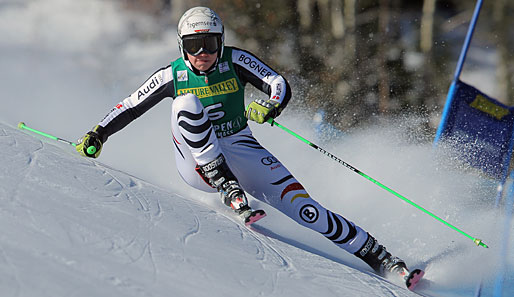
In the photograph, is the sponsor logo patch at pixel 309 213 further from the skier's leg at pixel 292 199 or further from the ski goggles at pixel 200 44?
the ski goggles at pixel 200 44

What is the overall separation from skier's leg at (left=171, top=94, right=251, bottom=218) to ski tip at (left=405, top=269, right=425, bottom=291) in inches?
34.1

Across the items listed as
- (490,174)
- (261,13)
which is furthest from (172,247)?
(261,13)

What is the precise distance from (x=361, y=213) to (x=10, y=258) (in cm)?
267

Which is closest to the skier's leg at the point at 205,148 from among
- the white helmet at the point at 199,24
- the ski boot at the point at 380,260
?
the white helmet at the point at 199,24

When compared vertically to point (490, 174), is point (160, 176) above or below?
below

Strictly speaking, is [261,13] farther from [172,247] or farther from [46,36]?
[172,247]

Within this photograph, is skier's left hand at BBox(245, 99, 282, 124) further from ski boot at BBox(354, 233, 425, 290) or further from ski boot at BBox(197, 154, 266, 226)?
ski boot at BBox(354, 233, 425, 290)

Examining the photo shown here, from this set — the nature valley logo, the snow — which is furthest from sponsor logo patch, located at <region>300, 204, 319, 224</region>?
the nature valley logo

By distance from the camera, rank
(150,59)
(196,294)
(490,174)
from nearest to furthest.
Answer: (196,294) < (490,174) < (150,59)

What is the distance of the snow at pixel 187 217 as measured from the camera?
1.99m

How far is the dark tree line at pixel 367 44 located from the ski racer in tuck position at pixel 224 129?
5414 mm

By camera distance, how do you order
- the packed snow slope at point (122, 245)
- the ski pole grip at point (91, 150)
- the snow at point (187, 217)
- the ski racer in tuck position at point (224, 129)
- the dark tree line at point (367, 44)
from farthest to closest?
the dark tree line at point (367, 44) → the ski pole grip at point (91, 150) → the ski racer in tuck position at point (224, 129) → the snow at point (187, 217) → the packed snow slope at point (122, 245)

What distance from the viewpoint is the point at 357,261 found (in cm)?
321

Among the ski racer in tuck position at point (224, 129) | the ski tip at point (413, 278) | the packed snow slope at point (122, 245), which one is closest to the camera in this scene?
the packed snow slope at point (122, 245)
